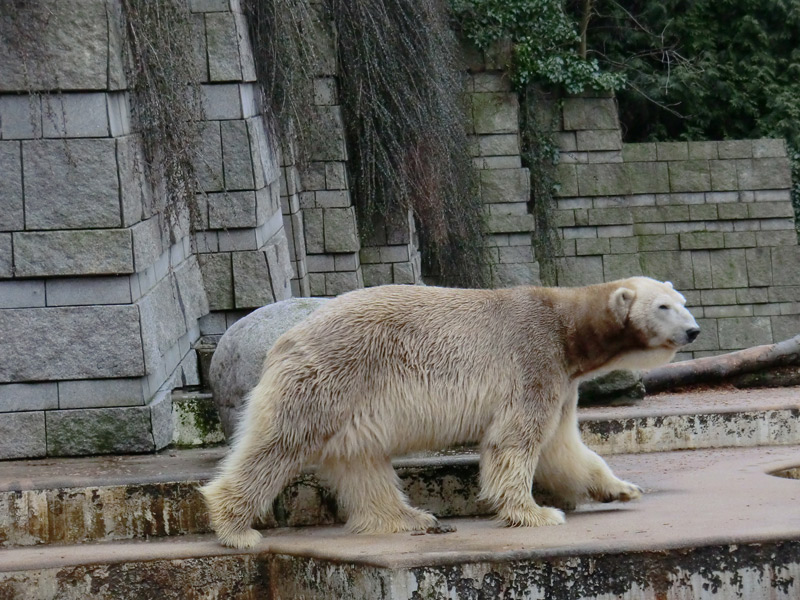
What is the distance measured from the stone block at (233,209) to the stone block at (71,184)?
1625mm

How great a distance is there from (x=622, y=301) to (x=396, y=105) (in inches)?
223

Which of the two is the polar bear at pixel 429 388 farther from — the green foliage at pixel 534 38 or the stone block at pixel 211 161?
the green foliage at pixel 534 38

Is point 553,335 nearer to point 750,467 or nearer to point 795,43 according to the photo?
point 750,467

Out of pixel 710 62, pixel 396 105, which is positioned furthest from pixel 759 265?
pixel 396 105

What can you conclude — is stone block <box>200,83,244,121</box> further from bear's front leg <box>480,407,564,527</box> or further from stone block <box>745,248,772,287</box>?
stone block <box>745,248,772,287</box>

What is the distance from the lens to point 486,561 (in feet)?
14.1

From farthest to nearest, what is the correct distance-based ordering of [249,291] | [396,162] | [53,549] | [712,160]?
[712,160] → [396,162] → [249,291] → [53,549]

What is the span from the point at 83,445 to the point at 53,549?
1.21 meters

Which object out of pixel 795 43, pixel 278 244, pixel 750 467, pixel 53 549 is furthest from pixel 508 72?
pixel 53 549

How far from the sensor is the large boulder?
5.81 meters

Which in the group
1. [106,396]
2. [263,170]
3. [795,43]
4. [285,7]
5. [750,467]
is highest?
[795,43]

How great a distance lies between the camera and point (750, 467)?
601 cm

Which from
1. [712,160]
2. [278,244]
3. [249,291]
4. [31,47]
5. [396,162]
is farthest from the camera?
[712,160]

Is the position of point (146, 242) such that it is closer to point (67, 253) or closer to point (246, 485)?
point (67, 253)
